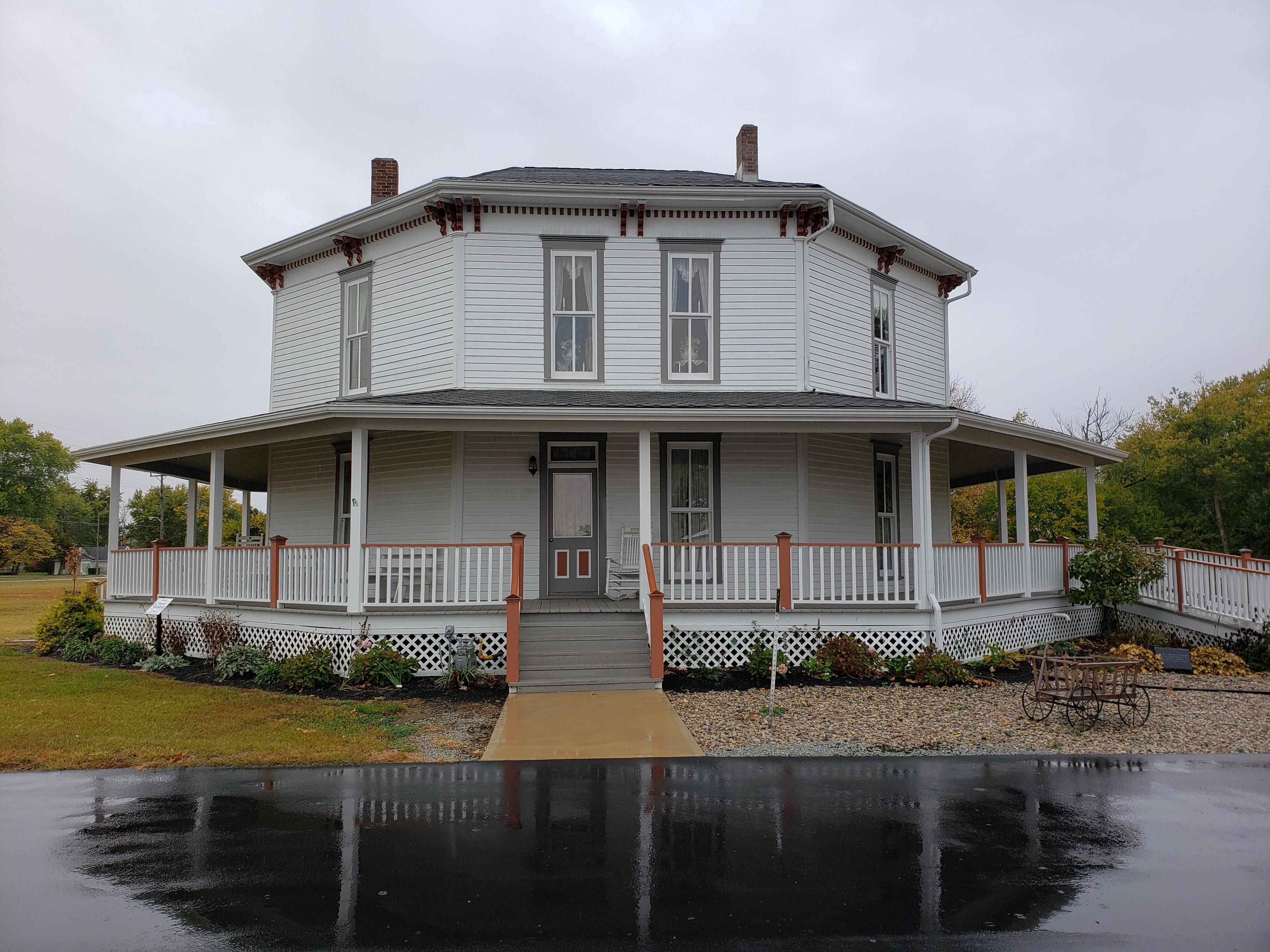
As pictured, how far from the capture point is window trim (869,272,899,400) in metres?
15.4

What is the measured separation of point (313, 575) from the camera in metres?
12.3

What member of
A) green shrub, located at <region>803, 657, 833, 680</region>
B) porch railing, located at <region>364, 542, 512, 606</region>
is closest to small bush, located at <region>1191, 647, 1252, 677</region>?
green shrub, located at <region>803, 657, 833, 680</region>

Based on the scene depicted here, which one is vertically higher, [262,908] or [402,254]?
[402,254]

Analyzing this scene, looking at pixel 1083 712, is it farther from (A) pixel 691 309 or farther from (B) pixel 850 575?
(A) pixel 691 309

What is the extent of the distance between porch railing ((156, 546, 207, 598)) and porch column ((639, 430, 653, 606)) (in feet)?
25.6

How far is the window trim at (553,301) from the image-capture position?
13859 mm

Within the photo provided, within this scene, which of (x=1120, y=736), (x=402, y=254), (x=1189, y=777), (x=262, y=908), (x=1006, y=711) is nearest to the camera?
(x=262, y=908)

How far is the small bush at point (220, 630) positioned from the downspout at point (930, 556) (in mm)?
11284

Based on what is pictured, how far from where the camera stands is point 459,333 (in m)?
13.7

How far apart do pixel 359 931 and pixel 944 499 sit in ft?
50.2

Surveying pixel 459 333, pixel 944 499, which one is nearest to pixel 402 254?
pixel 459 333

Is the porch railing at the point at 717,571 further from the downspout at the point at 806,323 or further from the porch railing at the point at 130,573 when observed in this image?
the porch railing at the point at 130,573

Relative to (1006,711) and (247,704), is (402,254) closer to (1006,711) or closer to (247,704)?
(247,704)

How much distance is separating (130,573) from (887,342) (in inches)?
614
